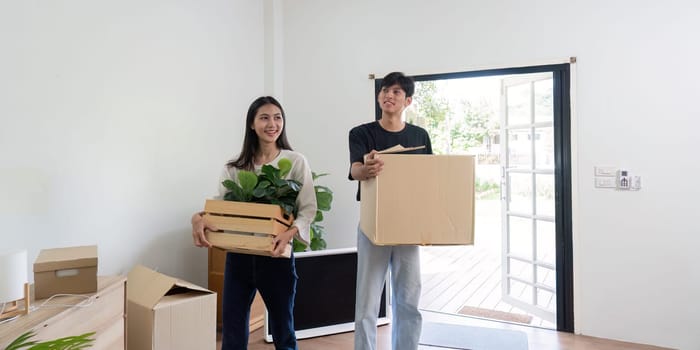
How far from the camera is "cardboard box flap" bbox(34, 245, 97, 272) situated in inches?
55.4

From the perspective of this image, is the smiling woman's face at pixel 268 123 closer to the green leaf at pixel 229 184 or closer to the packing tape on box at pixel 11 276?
the green leaf at pixel 229 184

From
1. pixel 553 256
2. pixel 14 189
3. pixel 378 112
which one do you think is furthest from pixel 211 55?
pixel 553 256

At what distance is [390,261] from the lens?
1892 mm

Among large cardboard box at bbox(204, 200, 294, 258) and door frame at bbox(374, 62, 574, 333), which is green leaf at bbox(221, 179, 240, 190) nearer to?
large cardboard box at bbox(204, 200, 294, 258)

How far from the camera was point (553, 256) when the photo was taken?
9.55 ft

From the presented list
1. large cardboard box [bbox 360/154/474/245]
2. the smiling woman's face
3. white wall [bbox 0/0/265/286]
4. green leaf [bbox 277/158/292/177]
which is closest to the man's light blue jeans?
large cardboard box [bbox 360/154/474/245]

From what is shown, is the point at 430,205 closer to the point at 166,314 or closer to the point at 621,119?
the point at 166,314

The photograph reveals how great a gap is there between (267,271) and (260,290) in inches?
3.7

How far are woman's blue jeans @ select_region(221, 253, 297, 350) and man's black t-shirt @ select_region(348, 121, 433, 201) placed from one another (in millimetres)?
516

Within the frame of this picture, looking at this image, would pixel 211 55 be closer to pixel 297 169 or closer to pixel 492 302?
pixel 297 169

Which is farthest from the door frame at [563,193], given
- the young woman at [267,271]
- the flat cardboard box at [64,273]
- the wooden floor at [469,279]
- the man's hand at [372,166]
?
the flat cardboard box at [64,273]

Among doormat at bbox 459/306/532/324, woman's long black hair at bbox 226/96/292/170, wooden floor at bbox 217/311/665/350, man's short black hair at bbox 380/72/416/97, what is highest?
man's short black hair at bbox 380/72/416/97

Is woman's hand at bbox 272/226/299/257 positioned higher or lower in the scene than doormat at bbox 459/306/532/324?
higher

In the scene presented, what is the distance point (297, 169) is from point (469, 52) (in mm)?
1864
